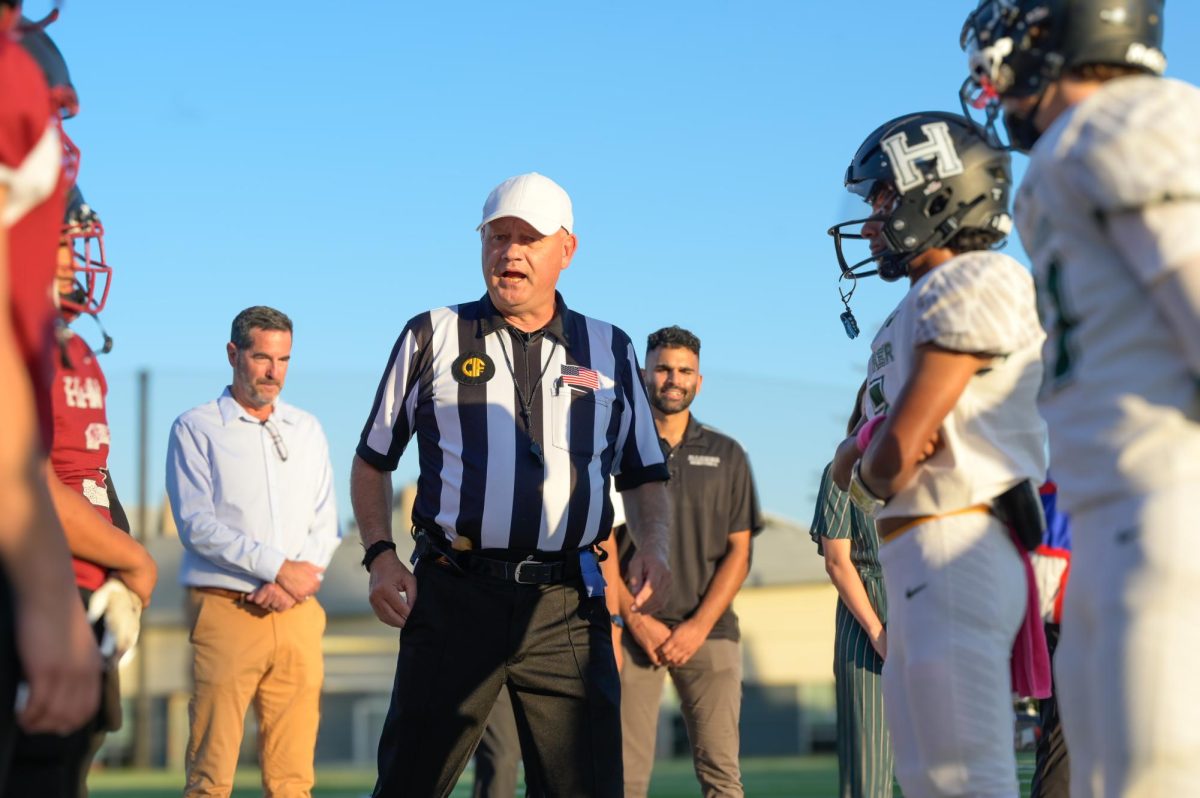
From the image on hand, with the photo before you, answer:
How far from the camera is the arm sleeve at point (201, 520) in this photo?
690 cm

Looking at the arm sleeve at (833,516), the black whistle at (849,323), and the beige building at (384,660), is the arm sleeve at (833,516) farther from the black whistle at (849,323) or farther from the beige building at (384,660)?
the beige building at (384,660)

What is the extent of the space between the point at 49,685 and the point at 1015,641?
2.13 m

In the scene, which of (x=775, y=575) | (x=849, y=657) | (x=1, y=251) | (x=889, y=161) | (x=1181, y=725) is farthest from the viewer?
(x=775, y=575)

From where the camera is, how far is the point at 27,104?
1.87 metres

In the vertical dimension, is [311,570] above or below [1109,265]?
below

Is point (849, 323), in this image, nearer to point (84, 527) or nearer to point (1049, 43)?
point (1049, 43)

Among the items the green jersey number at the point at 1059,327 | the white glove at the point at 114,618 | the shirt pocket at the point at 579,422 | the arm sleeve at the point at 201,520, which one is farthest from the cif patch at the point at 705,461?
the white glove at the point at 114,618

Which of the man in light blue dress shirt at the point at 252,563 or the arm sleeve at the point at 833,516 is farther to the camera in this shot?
the man in light blue dress shirt at the point at 252,563

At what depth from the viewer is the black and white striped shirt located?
175 inches

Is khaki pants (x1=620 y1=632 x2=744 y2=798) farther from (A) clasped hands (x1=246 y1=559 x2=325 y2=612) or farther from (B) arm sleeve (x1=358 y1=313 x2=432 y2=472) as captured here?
(B) arm sleeve (x1=358 y1=313 x2=432 y2=472)

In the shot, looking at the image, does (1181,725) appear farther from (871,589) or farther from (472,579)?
(871,589)

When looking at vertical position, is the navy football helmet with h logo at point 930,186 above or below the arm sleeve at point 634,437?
above

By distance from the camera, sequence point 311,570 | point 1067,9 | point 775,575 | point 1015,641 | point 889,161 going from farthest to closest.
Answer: point 775,575 < point 311,570 < point 889,161 < point 1015,641 < point 1067,9

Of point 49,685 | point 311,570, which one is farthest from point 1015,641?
point 311,570
